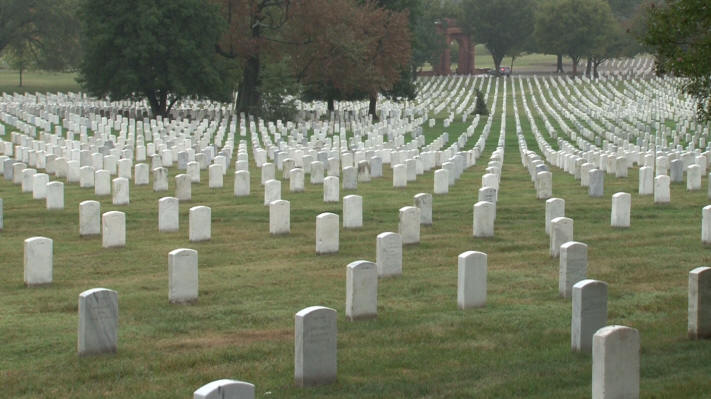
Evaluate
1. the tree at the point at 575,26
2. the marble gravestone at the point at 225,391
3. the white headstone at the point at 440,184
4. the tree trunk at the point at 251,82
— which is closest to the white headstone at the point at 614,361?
the marble gravestone at the point at 225,391

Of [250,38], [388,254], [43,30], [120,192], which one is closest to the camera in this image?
[388,254]

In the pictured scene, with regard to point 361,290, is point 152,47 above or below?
above

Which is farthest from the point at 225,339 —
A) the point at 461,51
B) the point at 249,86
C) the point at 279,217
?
the point at 461,51

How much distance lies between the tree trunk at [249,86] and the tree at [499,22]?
66.3 m

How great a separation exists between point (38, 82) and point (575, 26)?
50.5 m

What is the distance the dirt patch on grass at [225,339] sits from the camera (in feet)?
32.0

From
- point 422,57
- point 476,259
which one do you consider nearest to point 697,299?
point 476,259

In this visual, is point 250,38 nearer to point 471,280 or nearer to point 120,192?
point 120,192

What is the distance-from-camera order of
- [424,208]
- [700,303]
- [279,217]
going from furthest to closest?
[424,208] < [279,217] < [700,303]

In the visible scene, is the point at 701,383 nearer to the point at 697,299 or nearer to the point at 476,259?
the point at 697,299

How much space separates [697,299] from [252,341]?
12.9 ft

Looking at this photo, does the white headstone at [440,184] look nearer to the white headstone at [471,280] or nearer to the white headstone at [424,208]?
the white headstone at [424,208]

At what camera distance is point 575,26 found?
107 m

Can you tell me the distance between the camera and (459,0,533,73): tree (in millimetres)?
118562
